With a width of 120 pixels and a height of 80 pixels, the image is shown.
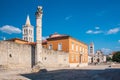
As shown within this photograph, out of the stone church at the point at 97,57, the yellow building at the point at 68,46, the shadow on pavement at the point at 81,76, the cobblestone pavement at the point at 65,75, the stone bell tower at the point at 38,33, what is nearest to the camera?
the shadow on pavement at the point at 81,76

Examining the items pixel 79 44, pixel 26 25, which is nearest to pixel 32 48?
pixel 79 44

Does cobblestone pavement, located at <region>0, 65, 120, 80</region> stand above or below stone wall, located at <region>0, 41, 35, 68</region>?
below

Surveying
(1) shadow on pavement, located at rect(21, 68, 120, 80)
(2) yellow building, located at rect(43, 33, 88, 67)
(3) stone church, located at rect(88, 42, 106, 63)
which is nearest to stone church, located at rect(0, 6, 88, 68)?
(2) yellow building, located at rect(43, 33, 88, 67)

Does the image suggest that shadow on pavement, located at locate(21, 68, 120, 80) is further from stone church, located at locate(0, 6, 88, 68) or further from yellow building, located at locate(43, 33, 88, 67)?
yellow building, located at locate(43, 33, 88, 67)

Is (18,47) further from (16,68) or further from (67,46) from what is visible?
(67,46)

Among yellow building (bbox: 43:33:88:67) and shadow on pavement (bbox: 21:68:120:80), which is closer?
shadow on pavement (bbox: 21:68:120:80)

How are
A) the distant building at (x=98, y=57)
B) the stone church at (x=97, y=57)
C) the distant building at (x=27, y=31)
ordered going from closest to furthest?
1. the distant building at (x=27, y=31)
2. the stone church at (x=97, y=57)
3. the distant building at (x=98, y=57)

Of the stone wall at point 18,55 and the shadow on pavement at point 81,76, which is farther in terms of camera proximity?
the stone wall at point 18,55

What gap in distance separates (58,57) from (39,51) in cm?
1064

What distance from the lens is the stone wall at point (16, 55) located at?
21697 mm

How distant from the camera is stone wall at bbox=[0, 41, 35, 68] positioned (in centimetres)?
2170

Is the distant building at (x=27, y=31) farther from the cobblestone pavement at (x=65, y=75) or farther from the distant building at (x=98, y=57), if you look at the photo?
the cobblestone pavement at (x=65, y=75)

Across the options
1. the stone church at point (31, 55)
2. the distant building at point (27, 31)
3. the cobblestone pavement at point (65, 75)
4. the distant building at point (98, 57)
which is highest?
the distant building at point (27, 31)

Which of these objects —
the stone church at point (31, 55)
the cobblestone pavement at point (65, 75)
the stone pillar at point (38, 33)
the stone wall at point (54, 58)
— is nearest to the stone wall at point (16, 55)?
the stone church at point (31, 55)
